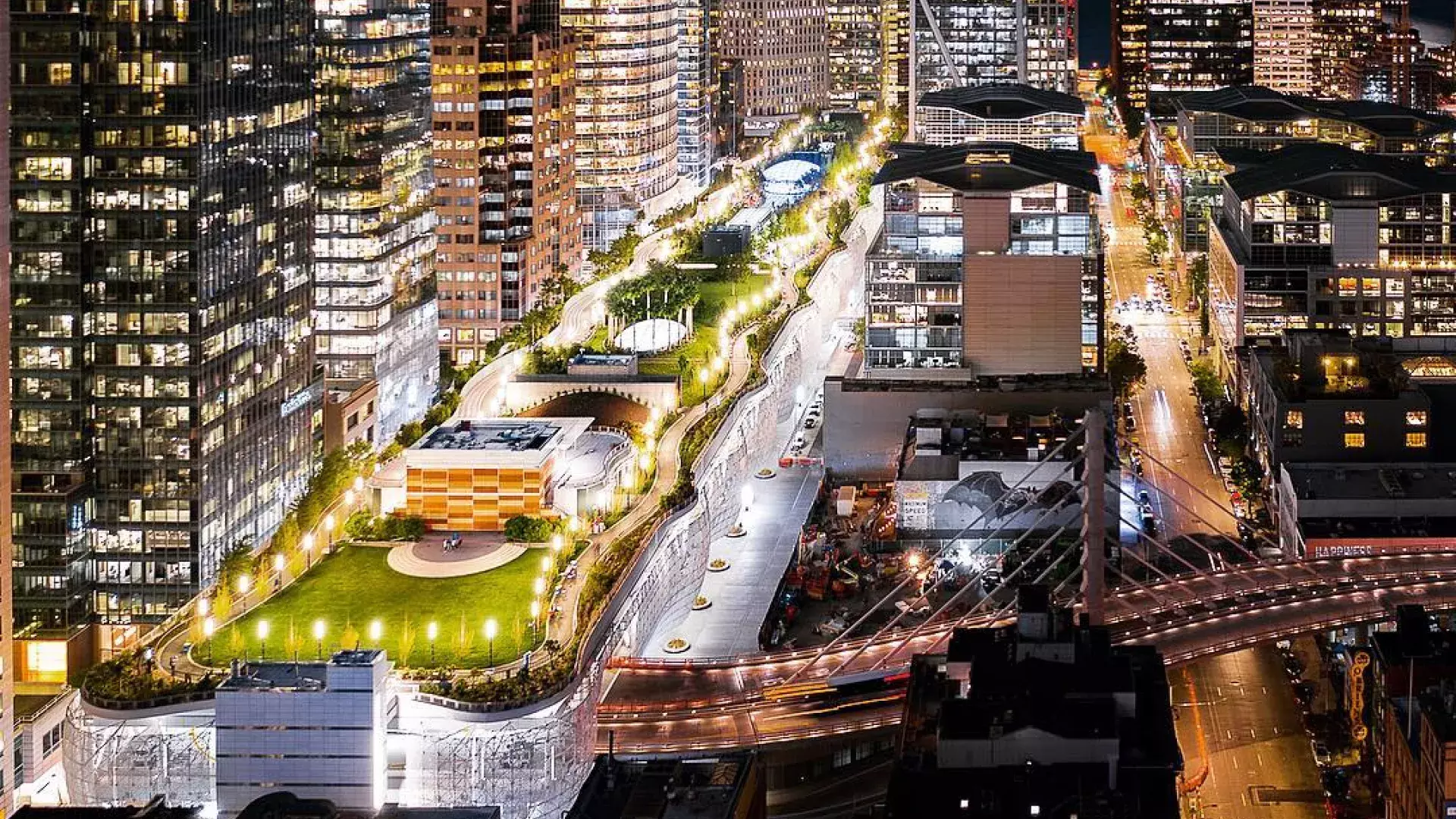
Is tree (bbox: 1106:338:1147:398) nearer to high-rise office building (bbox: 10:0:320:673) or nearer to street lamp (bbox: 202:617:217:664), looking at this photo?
high-rise office building (bbox: 10:0:320:673)

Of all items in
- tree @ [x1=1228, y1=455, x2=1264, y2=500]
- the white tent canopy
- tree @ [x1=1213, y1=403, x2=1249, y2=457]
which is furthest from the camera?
the white tent canopy

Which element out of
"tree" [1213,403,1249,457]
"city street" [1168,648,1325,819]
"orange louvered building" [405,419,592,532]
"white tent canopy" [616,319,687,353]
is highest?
"white tent canopy" [616,319,687,353]

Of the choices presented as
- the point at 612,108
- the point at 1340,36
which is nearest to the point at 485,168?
the point at 612,108

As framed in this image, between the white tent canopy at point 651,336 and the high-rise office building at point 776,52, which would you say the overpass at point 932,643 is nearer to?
the white tent canopy at point 651,336

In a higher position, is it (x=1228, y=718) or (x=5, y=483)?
(x=5, y=483)

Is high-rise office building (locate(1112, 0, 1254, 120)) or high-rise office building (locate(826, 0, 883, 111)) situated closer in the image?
high-rise office building (locate(1112, 0, 1254, 120))

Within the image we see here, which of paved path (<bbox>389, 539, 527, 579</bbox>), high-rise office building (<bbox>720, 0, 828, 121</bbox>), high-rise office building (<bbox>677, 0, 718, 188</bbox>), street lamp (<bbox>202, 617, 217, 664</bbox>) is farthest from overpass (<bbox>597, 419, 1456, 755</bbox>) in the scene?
high-rise office building (<bbox>720, 0, 828, 121</bbox>)

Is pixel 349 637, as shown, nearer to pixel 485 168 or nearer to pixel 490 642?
pixel 490 642
